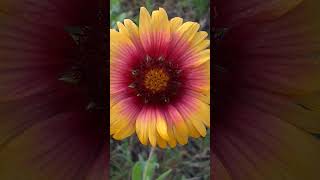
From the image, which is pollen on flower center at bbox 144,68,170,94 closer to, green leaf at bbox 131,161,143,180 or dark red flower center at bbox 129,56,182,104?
dark red flower center at bbox 129,56,182,104

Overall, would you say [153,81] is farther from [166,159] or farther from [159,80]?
[166,159]

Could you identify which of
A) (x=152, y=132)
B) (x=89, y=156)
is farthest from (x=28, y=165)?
(x=152, y=132)

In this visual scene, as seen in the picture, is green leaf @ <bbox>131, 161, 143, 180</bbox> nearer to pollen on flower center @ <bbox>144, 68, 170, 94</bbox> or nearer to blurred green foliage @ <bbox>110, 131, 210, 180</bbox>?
blurred green foliage @ <bbox>110, 131, 210, 180</bbox>

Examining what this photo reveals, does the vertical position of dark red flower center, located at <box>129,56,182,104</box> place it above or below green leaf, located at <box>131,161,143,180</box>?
above

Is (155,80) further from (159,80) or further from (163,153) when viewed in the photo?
(163,153)

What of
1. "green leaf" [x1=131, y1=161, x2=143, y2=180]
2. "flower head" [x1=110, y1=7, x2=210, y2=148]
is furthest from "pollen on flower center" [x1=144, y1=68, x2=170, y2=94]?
"green leaf" [x1=131, y1=161, x2=143, y2=180]

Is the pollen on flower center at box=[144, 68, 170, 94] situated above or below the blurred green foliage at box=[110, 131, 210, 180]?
above

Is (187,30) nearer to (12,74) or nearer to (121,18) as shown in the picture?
(121,18)

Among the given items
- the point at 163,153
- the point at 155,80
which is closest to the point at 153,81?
the point at 155,80

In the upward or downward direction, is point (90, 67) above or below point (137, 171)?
above
